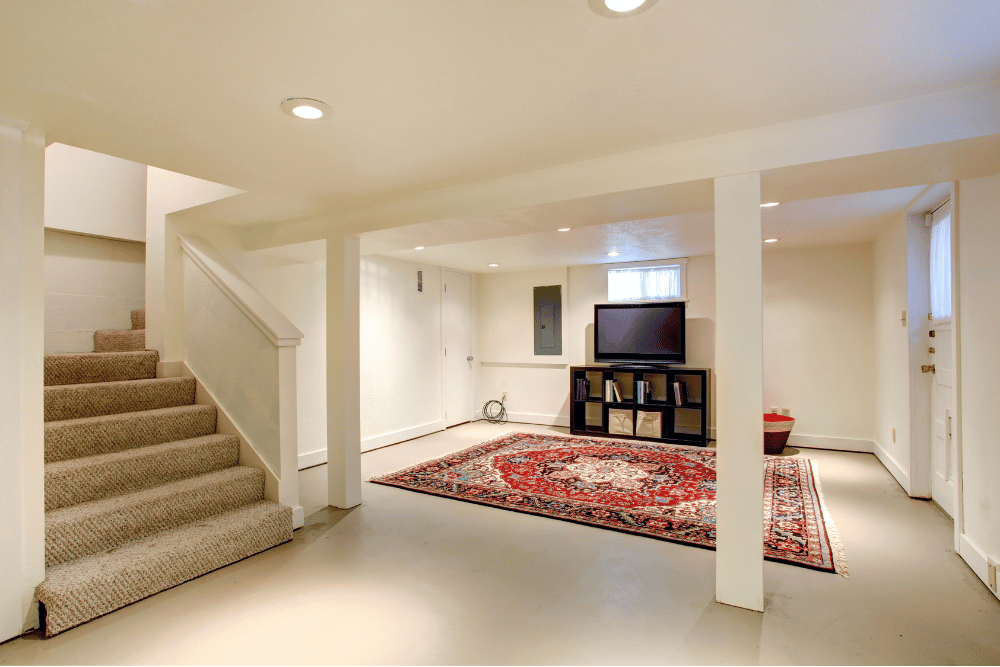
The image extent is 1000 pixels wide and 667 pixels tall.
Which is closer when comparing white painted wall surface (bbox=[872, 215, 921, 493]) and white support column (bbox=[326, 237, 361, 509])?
white support column (bbox=[326, 237, 361, 509])

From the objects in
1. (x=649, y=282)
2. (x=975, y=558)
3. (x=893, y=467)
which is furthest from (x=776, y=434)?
(x=975, y=558)

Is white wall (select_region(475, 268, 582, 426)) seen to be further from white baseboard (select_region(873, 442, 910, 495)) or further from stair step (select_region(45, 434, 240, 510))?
stair step (select_region(45, 434, 240, 510))

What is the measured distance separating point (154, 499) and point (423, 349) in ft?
→ 12.2

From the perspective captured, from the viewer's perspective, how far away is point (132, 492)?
8.80 ft

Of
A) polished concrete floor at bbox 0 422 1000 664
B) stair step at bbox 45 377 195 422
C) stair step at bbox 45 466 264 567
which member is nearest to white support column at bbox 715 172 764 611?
polished concrete floor at bbox 0 422 1000 664

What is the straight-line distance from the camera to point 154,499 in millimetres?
2600

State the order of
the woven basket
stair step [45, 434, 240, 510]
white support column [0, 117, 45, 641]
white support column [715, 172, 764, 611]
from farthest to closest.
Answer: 1. the woven basket
2. stair step [45, 434, 240, 510]
3. white support column [715, 172, 764, 611]
4. white support column [0, 117, 45, 641]

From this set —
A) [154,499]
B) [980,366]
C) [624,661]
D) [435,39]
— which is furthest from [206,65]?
[980,366]

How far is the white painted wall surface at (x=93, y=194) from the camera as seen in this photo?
387 cm

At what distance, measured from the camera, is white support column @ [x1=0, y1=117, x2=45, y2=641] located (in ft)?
6.55

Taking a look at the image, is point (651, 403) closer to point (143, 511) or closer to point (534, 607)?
point (534, 607)

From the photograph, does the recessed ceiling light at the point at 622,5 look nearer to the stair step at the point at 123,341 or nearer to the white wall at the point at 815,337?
the stair step at the point at 123,341

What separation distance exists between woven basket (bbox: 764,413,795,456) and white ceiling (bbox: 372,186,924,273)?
1.81 meters

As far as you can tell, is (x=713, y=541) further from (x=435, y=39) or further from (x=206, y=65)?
(x=206, y=65)
